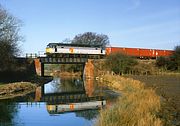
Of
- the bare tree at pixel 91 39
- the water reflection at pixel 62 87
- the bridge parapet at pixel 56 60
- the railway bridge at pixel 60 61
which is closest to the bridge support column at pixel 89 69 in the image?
the railway bridge at pixel 60 61

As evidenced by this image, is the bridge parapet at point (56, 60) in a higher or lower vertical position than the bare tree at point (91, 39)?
lower

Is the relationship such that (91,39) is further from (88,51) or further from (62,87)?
(62,87)

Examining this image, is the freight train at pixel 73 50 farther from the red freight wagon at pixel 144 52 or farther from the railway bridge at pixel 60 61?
the red freight wagon at pixel 144 52

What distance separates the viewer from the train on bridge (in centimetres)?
7469

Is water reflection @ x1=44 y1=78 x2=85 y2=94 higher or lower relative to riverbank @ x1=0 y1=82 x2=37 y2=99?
lower

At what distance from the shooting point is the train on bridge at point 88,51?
74.7m

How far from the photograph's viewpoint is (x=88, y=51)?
7950 centimetres

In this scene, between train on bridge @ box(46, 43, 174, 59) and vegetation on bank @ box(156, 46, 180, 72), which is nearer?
train on bridge @ box(46, 43, 174, 59)

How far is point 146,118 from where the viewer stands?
15.6m

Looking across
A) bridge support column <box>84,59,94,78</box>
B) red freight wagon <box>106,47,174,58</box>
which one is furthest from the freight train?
bridge support column <box>84,59,94,78</box>

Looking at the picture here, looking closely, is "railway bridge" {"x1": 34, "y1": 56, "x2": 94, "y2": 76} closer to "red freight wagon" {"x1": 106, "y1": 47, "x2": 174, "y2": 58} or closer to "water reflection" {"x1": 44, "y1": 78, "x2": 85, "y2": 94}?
"red freight wagon" {"x1": 106, "y1": 47, "x2": 174, "y2": 58}

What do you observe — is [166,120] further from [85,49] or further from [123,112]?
[85,49]

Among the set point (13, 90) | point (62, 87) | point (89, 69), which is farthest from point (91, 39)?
point (13, 90)

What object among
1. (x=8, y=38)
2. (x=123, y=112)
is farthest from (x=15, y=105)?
(x=8, y=38)
